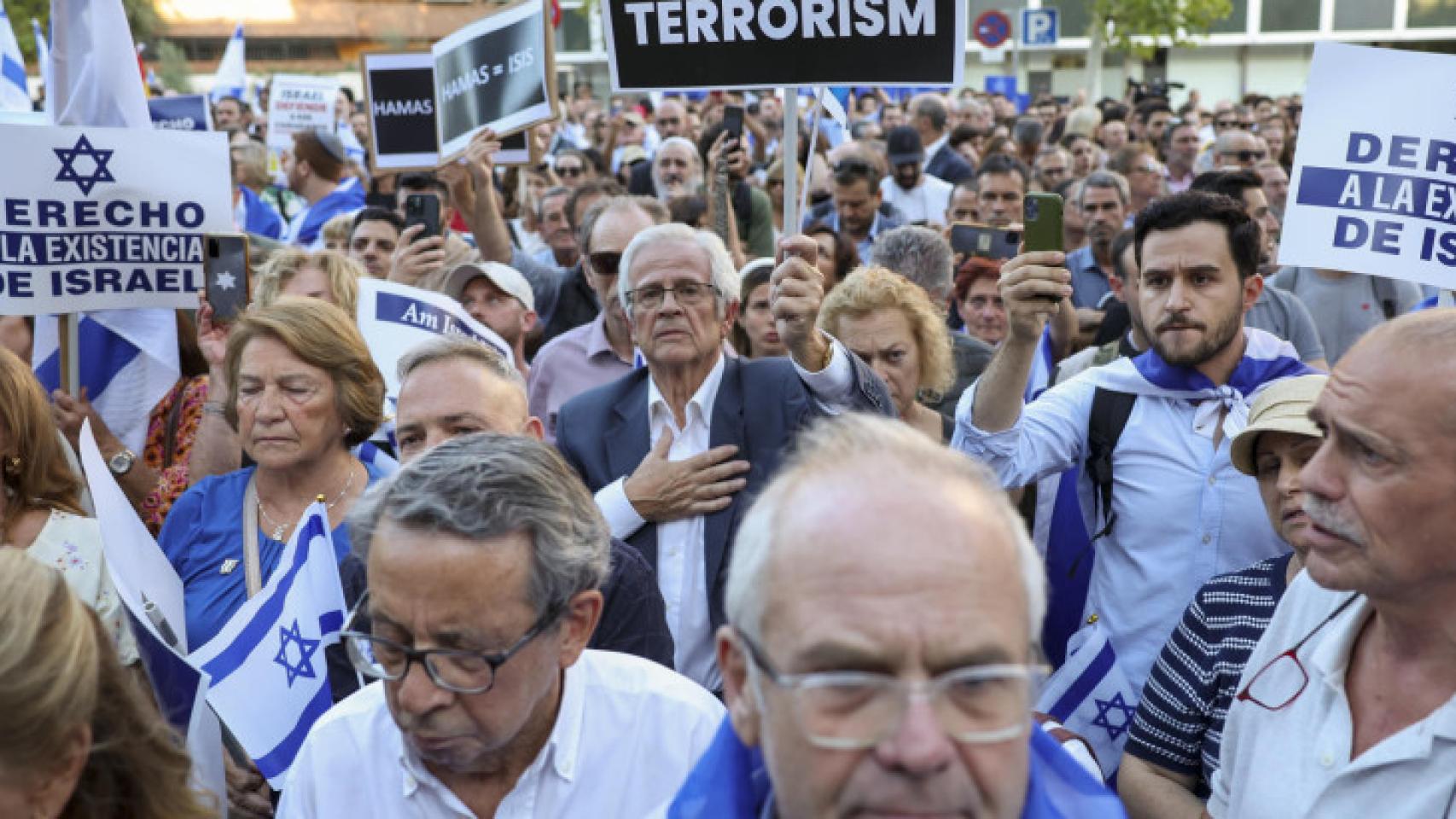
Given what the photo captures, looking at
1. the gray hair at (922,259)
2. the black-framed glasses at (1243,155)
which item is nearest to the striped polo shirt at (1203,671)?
the gray hair at (922,259)

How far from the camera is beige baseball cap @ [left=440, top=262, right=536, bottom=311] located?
19.3 ft

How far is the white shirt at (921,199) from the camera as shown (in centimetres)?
1016

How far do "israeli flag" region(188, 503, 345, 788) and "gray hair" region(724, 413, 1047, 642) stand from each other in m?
1.55

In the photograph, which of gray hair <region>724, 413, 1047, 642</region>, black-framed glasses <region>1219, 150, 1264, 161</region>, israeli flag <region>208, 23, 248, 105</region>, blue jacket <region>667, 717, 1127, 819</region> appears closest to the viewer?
gray hair <region>724, 413, 1047, 642</region>

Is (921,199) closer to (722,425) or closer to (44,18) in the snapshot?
(722,425)

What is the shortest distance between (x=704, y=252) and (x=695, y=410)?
440 millimetres

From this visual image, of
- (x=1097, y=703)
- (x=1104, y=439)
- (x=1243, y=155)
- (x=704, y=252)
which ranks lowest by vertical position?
(x=1097, y=703)

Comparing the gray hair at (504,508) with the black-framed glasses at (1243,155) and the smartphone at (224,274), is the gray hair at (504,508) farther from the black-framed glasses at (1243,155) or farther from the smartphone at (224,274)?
the black-framed glasses at (1243,155)

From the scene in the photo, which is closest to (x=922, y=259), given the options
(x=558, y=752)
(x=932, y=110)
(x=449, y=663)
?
(x=558, y=752)

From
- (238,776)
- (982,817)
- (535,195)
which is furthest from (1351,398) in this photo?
(535,195)

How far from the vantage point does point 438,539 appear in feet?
7.86

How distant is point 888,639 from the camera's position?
5.43 feet

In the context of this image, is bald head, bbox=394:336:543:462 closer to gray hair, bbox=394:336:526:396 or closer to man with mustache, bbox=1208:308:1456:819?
gray hair, bbox=394:336:526:396

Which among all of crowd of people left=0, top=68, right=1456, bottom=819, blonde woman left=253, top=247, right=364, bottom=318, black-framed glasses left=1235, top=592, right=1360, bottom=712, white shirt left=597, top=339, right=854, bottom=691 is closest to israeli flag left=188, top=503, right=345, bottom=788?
crowd of people left=0, top=68, right=1456, bottom=819
